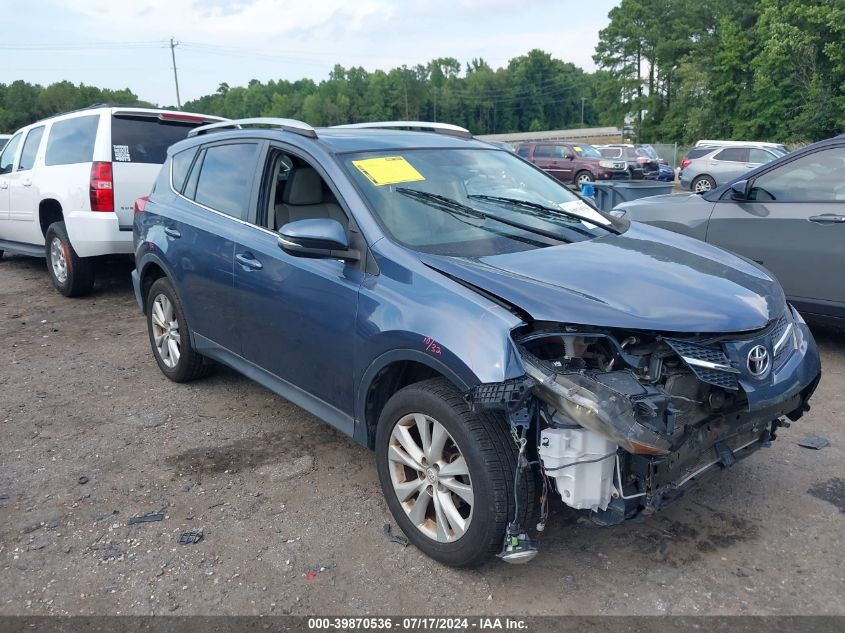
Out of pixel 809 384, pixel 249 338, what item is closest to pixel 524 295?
pixel 809 384

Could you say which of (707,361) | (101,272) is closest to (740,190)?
(707,361)

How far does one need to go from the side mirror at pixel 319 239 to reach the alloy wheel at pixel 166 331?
1.97 m

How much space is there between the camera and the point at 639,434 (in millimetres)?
2428

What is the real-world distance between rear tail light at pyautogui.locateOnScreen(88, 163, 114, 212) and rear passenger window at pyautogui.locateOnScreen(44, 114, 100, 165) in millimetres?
223

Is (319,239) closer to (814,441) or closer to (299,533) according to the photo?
(299,533)

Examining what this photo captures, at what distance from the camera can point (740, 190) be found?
5.60 meters

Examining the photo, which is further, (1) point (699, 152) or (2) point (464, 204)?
(1) point (699, 152)

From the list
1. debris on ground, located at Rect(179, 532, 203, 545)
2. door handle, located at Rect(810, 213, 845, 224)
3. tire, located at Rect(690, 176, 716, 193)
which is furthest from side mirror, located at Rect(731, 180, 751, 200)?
tire, located at Rect(690, 176, 716, 193)

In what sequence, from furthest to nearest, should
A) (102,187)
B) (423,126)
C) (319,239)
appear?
(102,187)
(423,126)
(319,239)

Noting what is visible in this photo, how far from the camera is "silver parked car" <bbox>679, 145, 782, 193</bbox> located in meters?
21.2

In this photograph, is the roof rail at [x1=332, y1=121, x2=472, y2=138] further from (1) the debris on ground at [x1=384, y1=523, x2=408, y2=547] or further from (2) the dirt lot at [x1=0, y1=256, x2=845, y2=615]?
(1) the debris on ground at [x1=384, y1=523, x2=408, y2=547]

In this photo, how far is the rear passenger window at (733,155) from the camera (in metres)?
21.5

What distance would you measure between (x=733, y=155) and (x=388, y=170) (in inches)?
827

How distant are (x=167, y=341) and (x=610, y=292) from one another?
347 cm
